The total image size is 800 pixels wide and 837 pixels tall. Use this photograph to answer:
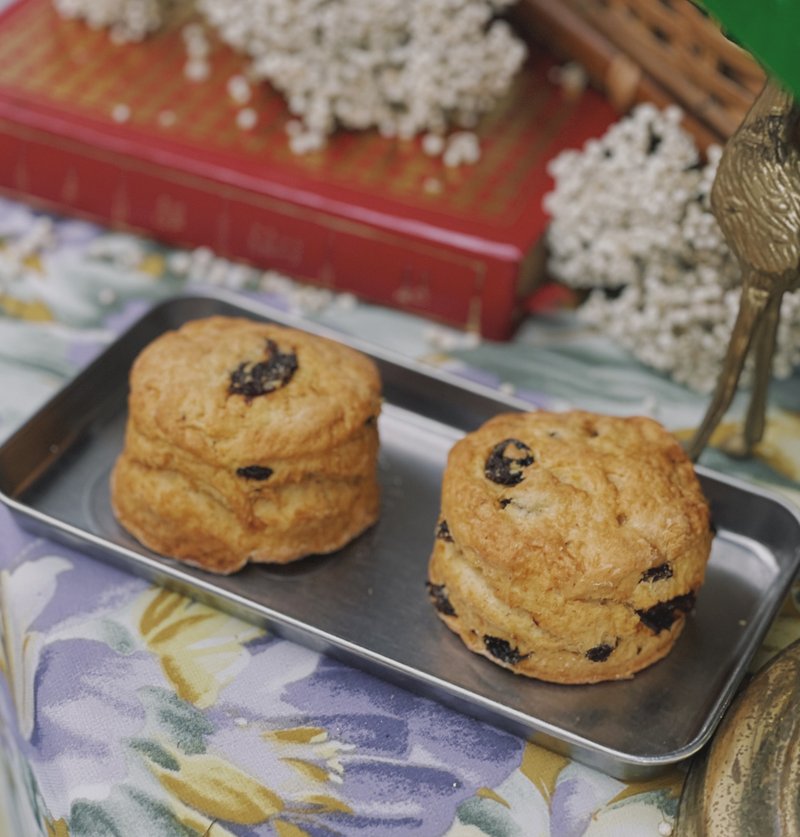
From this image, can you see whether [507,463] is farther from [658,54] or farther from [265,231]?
[658,54]

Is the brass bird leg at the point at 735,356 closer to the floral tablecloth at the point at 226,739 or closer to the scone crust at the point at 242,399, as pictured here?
the floral tablecloth at the point at 226,739

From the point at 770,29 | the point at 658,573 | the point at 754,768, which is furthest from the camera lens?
the point at 658,573

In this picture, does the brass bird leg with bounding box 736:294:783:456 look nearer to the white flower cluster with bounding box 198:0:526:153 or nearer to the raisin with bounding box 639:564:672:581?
the raisin with bounding box 639:564:672:581

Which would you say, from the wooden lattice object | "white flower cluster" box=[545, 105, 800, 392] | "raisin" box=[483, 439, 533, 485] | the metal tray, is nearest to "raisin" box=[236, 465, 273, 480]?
the metal tray

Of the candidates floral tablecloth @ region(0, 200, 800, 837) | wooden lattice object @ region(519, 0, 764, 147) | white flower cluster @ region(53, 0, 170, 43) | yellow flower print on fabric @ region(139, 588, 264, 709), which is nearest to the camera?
floral tablecloth @ region(0, 200, 800, 837)

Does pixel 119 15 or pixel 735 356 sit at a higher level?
pixel 735 356

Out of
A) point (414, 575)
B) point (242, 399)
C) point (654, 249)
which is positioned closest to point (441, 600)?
point (414, 575)

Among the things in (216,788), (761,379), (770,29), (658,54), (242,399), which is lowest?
(216,788)
